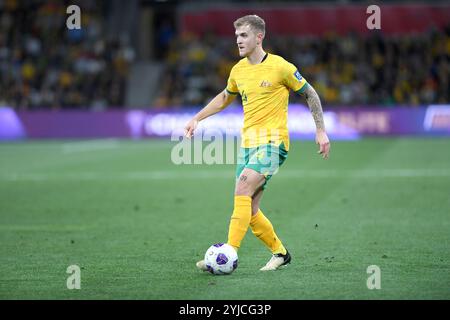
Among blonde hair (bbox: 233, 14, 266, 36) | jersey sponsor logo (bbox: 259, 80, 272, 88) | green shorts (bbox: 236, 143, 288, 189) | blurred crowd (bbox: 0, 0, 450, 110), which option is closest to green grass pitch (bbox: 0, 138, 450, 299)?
green shorts (bbox: 236, 143, 288, 189)

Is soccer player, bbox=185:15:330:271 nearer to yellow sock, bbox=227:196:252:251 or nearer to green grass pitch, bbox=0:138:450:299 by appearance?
yellow sock, bbox=227:196:252:251

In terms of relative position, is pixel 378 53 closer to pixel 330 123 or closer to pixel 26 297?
pixel 330 123

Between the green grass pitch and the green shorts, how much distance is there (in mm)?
997

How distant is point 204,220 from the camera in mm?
11914

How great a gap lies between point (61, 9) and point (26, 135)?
8379 millimetres

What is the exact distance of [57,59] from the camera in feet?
111

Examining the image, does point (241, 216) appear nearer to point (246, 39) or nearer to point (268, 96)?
point (268, 96)

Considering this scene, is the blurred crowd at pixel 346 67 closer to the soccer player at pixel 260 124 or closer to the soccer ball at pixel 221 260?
the soccer player at pixel 260 124

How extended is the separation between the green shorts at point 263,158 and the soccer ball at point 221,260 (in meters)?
0.73

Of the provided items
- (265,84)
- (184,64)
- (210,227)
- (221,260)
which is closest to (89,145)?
(184,64)

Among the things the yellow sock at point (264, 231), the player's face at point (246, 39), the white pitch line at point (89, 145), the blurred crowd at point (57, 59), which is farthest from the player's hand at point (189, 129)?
the blurred crowd at point (57, 59)

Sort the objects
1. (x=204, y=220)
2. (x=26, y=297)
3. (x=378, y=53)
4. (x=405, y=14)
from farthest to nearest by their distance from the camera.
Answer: (x=405, y=14)
(x=378, y=53)
(x=204, y=220)
(x=26, y=297)

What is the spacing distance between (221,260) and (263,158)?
1.06m
